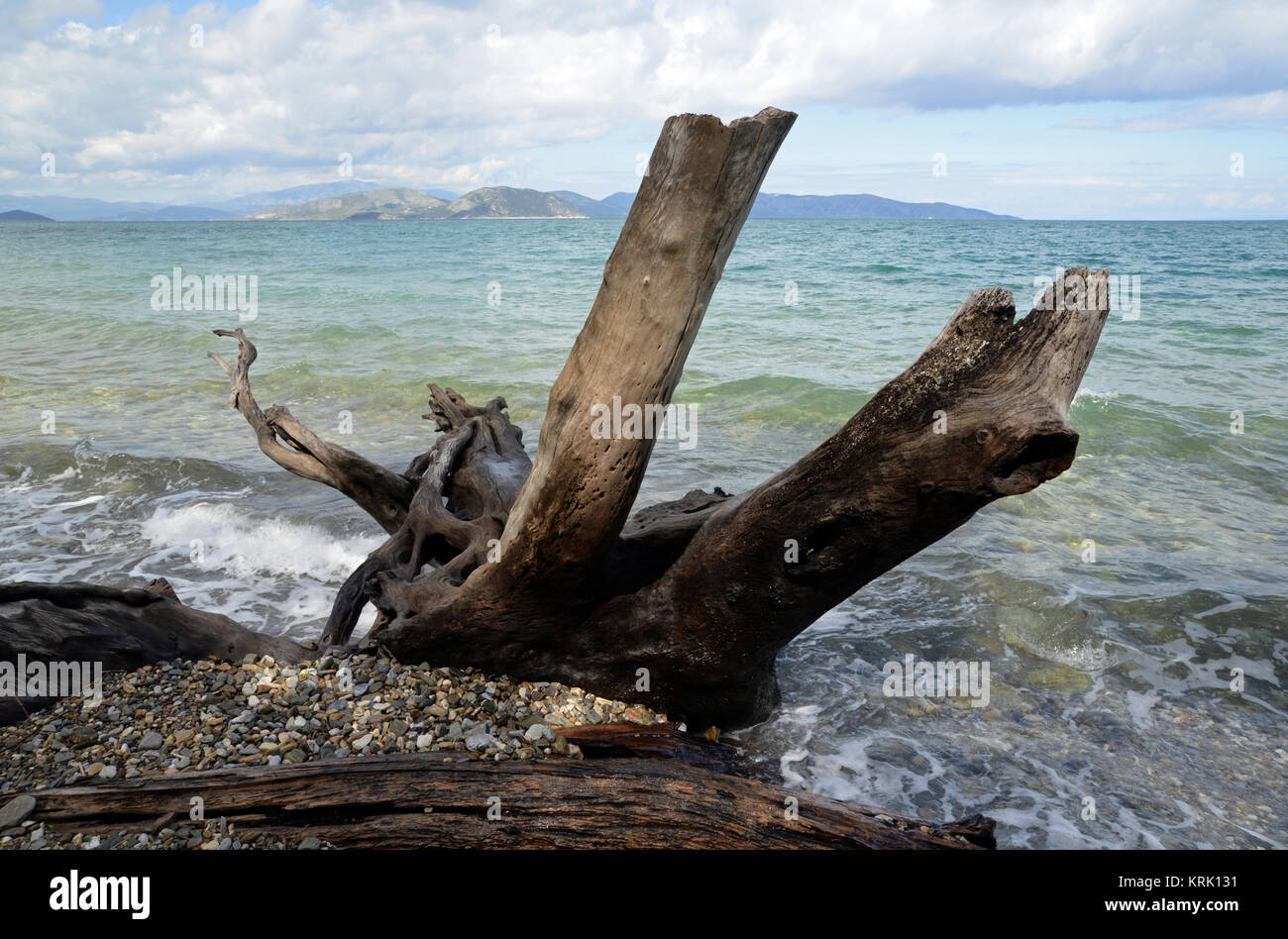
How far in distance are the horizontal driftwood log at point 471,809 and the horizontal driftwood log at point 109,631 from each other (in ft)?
4.04

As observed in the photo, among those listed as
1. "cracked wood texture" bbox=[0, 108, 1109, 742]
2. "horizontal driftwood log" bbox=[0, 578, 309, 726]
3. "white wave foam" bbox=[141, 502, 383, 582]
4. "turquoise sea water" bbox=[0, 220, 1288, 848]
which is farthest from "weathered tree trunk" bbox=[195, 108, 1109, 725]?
"white wave foam" bbox=[141, 502, 383, 582]

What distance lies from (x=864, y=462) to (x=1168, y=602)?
450 cm

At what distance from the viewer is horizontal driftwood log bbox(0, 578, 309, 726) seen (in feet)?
14.3

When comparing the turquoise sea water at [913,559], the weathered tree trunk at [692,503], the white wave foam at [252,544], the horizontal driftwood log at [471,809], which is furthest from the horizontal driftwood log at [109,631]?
the white wave foam at [252,544]

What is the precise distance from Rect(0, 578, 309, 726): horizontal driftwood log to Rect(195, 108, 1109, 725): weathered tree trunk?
0.58 meters

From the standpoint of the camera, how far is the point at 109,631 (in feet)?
15.1

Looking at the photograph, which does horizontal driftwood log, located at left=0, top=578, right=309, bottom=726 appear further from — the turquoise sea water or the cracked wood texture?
the turquoise sea water

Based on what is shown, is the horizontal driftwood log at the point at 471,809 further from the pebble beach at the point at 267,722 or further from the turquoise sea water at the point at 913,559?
the turquoise sea water at the point at 913,559

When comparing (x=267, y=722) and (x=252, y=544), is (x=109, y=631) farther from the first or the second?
(x=252, y=544)

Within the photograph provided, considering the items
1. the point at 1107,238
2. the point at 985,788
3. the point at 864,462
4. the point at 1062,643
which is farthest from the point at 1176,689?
the point at 1107,238

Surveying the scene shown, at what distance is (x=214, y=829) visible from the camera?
127 inches

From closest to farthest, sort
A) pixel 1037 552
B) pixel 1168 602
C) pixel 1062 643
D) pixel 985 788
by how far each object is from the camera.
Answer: pixel 985 788 → pixel 1062 643 → pixel 1168 602 → pixel 1037 552

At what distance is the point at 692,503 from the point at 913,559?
343 centimetres
